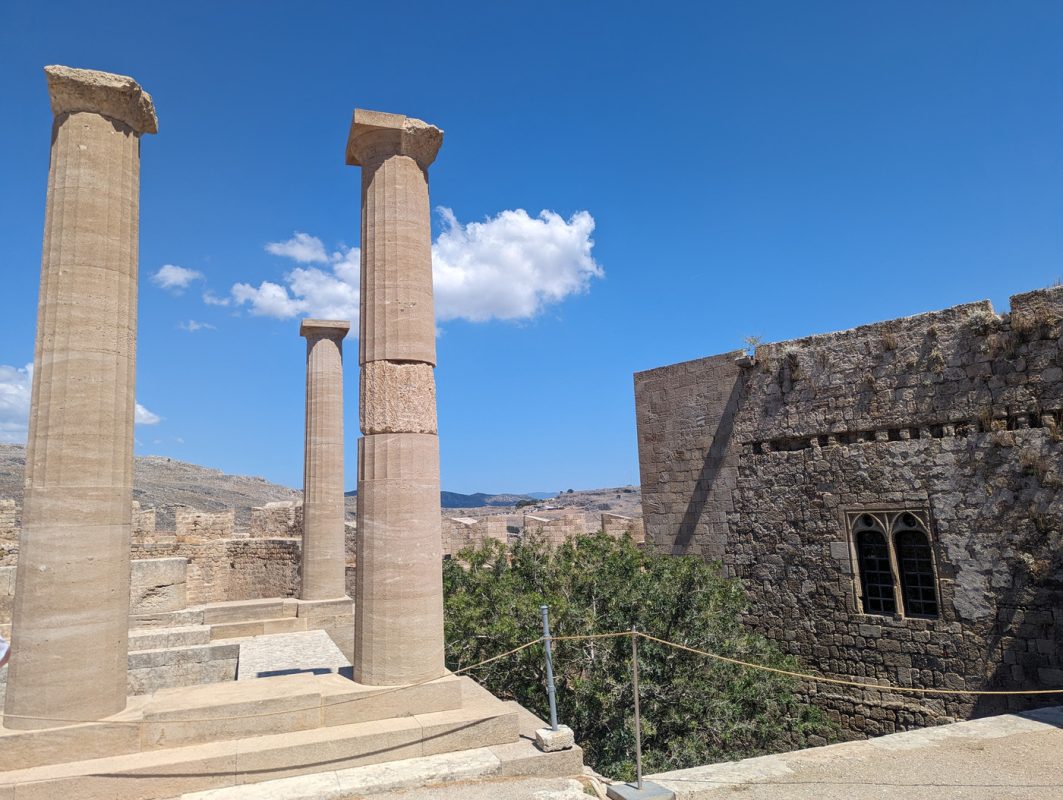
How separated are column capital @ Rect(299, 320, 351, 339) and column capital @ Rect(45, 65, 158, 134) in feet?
21.4

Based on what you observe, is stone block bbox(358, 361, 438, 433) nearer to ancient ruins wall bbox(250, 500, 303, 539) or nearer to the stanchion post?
the stanchion post

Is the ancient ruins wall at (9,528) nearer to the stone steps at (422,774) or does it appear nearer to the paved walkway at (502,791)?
the stone steps at (422,774)

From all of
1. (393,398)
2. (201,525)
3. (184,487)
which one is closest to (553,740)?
(393,398)

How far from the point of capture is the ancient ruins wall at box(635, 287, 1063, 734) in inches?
372

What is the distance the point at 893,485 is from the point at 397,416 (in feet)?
26.6

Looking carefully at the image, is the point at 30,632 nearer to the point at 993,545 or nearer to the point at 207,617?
the point at 207,617

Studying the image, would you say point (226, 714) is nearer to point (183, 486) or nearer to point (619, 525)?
point (619, 525)

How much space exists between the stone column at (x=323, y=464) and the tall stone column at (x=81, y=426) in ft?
21.8

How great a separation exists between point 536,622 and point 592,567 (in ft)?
6.05

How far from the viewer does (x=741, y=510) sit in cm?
1270

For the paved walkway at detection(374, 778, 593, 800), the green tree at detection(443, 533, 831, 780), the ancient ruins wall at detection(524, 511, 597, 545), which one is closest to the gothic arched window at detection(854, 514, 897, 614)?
the green tree at detection(443, 533, 831, 780)

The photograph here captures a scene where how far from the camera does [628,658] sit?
892 cm

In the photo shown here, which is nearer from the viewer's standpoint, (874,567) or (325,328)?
(874,567)

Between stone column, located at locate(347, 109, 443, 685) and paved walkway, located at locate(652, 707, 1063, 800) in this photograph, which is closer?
paved walkway, located at locate(652, 707, 1063, 800)
